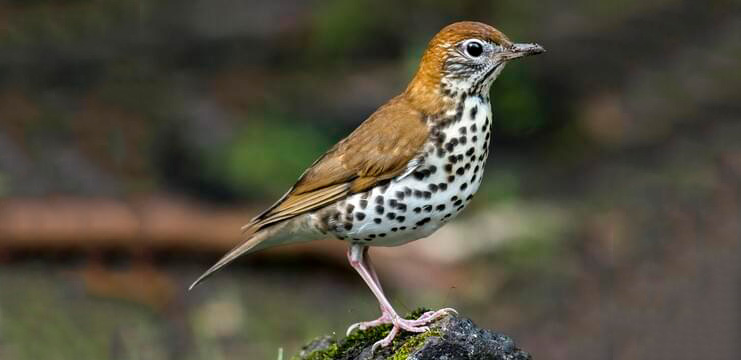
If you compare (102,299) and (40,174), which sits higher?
(40,174)

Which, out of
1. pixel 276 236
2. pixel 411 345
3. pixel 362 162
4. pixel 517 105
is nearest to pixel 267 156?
pixel 517 105

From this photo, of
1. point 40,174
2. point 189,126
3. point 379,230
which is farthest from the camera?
point 189,126

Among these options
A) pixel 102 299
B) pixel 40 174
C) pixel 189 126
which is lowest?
pixel 102 299

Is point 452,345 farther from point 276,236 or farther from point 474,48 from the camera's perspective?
point 474,48

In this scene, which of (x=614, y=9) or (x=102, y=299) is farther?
(x=614, y=9)

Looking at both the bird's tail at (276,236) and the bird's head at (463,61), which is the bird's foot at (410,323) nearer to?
the bird's tail at (276,236)

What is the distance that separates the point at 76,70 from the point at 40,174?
2.98 metres

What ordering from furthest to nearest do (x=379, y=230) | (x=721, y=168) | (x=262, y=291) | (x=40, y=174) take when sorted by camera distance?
(x=721, y=168), (x=262, y=291), (x=40, y=174), (x=379, y=230)

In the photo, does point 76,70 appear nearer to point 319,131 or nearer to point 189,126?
point 189,126

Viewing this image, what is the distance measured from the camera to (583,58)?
12.0m

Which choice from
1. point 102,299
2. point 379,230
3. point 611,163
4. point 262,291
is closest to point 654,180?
point 611,163

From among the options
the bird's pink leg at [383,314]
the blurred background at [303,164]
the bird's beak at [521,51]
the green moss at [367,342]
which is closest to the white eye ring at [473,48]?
the bird's beak at [521,51]

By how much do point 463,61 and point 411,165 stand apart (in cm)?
55

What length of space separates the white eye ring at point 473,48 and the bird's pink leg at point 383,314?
1036 mm
